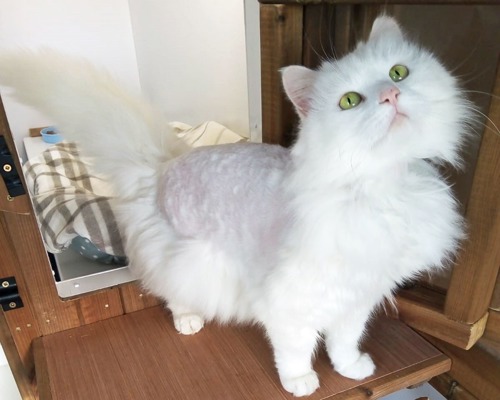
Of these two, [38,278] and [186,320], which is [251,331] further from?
[38,278]

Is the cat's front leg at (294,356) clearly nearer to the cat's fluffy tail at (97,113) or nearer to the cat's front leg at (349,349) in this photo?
the cat's front leg at (349,349)

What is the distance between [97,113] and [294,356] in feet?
1.70

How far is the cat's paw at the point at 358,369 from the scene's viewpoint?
0.71 meters

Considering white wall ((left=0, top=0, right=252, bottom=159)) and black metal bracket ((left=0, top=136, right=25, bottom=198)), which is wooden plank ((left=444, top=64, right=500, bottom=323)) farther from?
black metal bracket ((left=0, top=136, right=25, bottom=198))

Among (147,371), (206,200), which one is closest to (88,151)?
(206,200)

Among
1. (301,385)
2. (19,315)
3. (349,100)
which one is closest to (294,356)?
(301,385)

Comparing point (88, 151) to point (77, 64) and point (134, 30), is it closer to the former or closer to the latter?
point (77, 64)

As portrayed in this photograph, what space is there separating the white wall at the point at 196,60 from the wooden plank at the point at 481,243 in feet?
1.78

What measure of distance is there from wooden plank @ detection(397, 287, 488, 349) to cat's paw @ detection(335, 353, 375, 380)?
4.5 inches

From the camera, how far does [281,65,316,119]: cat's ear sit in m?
0.56

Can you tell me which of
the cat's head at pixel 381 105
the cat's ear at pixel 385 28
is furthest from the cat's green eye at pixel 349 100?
the cat's ear at pixel 385 28

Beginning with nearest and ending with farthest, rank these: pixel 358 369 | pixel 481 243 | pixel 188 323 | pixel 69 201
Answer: pixel 481 243 < pixel 358 369 < pixel 188 323 < pixel 69 201

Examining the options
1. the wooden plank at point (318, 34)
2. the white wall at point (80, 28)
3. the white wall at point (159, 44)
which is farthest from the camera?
A: the white wall at point (80, 28)

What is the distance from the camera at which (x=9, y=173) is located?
2.21 feet
